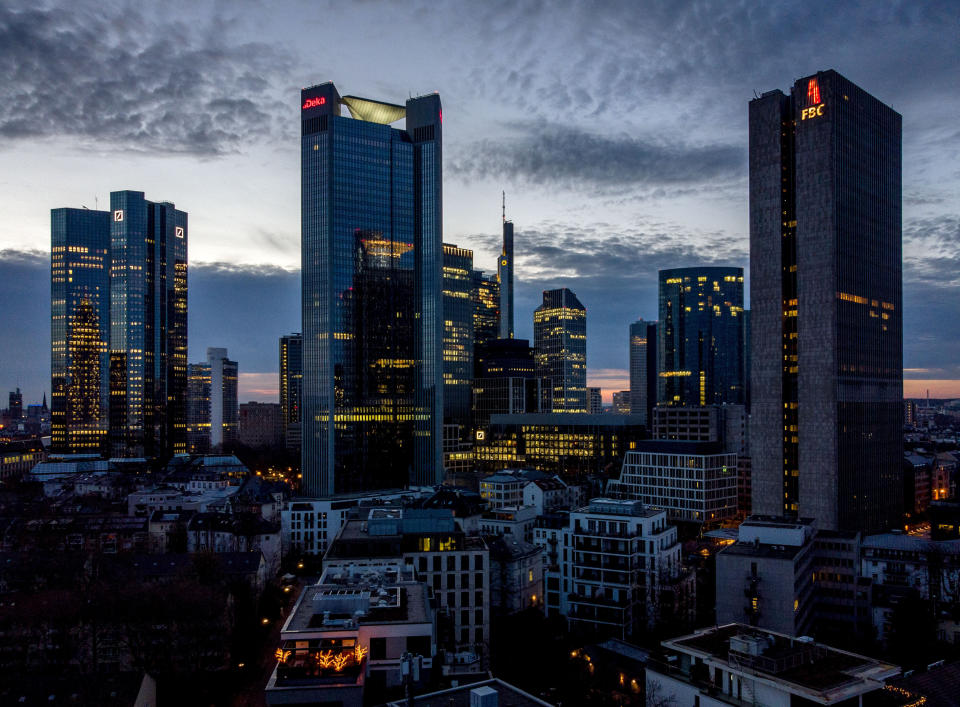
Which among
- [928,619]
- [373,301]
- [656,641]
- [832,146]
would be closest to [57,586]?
[656,641]

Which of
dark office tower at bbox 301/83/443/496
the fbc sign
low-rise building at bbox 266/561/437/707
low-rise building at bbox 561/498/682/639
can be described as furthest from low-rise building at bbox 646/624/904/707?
dark office tower at bbox 301/83/443/496

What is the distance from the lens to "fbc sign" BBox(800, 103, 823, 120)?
13390 cm

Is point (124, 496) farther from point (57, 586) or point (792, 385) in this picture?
point (792, 385)

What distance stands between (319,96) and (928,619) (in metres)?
159

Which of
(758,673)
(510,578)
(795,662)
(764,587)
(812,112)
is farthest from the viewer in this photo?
(812,112)

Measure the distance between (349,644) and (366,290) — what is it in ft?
471

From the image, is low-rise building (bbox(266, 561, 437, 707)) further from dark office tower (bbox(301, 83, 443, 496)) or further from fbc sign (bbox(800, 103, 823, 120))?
dark office tower (bbox(301, 83, 443, 496))

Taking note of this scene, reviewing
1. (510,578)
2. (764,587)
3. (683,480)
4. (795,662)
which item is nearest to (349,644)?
(795,662)

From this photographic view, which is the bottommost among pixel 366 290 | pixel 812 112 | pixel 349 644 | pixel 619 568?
pixel 619 568

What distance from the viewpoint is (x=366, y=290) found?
188500 mm

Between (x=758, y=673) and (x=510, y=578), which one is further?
(x=510, y=578)

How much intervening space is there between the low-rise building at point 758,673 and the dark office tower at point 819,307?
9039 centimetres

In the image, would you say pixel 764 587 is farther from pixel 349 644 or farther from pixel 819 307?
pixel 819 307

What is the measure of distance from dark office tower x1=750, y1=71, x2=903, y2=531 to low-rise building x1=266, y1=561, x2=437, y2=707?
9382 centimetres
